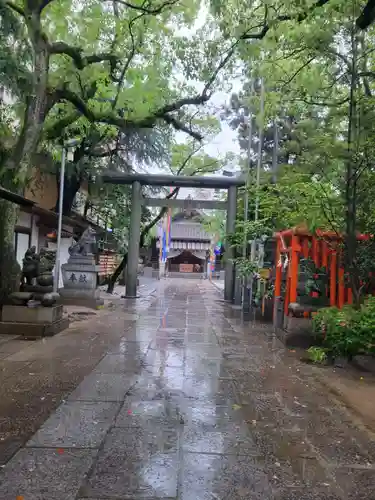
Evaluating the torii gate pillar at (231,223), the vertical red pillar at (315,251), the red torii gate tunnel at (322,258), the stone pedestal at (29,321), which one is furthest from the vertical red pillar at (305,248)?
the torii gate pillar at (231,223)

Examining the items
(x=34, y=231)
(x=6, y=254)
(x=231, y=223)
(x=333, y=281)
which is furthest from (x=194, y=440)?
(x=34, y=231)

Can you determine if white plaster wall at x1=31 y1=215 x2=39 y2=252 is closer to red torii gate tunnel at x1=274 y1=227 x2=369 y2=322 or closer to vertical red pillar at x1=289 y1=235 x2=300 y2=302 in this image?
red torii gate tunnel at x1=274 y1=227 x2=369 y2=322

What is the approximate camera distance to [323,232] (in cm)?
816

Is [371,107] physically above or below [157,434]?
above

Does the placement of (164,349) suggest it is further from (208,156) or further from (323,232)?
(208,156)

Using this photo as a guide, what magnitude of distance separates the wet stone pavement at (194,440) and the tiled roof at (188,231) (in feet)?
132

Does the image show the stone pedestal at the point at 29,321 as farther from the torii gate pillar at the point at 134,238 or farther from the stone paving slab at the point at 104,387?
the torii gate pillar at the point at 134,238

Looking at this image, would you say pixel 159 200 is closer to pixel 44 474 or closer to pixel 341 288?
pixel 341 288

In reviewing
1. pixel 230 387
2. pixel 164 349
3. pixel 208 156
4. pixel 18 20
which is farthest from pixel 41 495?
pixel 208 156

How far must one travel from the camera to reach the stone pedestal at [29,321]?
8438 mm

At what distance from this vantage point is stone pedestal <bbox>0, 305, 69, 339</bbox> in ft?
27.7

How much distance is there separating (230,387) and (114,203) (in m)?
16.0

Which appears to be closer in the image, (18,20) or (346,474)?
(346,474)

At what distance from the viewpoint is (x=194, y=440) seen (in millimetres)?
3852
